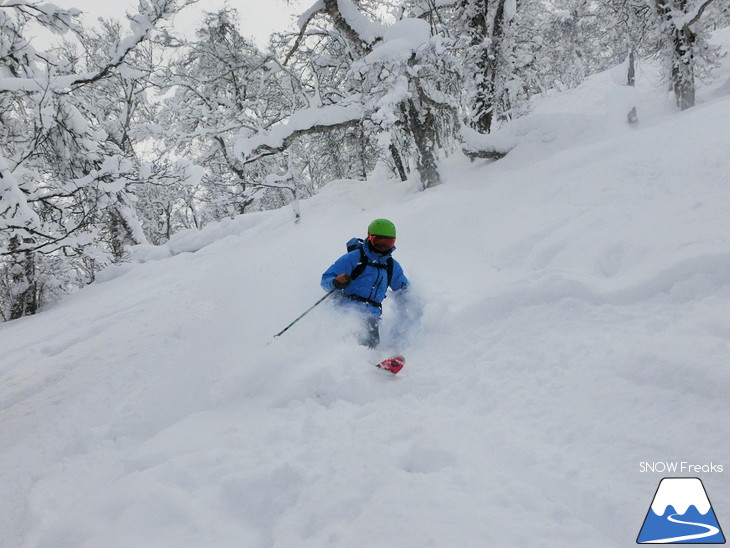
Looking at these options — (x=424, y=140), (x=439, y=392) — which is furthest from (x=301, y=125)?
(x=439, y=392)

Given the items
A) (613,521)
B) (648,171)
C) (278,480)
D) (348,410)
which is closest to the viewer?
(613,521)

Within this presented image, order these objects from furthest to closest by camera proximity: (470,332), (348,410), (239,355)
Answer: (239,355), (470,332), (348,410)

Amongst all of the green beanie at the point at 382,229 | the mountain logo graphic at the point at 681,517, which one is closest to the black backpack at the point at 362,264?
the green beanie at the point at 382,229

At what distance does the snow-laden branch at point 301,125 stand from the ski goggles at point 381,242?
21.1 ft

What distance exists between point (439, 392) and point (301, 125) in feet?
27.7

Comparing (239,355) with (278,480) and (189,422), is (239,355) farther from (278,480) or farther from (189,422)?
(278,480)

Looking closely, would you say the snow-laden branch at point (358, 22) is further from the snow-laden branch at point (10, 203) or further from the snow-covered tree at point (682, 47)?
the snow-covered tree at point (682, 47)

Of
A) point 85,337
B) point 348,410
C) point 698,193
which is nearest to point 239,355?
point 348,410

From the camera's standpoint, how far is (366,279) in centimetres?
491

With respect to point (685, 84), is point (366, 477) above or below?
below

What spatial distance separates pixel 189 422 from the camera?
379 centimetres

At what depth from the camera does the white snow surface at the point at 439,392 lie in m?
2.38

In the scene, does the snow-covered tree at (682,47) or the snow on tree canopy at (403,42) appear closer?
the snow on tree canopy at (403,42)

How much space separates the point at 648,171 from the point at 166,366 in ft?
24.0
